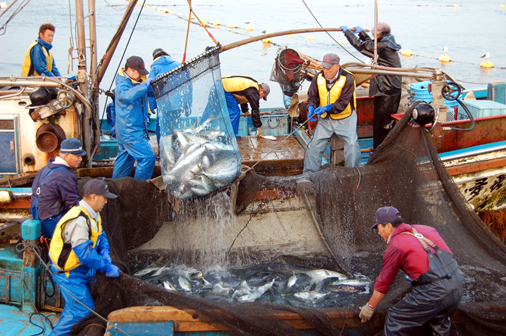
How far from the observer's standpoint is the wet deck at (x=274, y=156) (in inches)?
258

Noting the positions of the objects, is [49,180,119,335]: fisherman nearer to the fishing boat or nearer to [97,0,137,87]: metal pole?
the fishing boat

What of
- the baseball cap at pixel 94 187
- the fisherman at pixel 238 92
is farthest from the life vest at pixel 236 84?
the baseball cap at pixel 94 187

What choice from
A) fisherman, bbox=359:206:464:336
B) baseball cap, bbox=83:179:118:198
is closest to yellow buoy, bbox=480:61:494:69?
fisherman, bbox=359:206:464:336

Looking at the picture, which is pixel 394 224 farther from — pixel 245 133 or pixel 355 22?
pixel 355 22

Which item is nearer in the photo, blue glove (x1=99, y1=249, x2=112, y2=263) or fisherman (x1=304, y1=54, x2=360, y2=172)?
blue glove (x1=99, y1=249, x2=112, y2=263)

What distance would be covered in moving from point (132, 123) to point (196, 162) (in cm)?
171

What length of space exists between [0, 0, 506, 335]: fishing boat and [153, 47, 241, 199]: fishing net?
44 cm

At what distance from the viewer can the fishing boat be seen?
16.6 ft

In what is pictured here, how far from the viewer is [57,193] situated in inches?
181

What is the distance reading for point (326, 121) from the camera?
6.29 m

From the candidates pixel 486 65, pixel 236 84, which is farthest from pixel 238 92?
pixel 486 65

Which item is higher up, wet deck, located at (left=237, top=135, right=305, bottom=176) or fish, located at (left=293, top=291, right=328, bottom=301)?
wet deck, located at (left=237, top=135, right=305, bottom=176)

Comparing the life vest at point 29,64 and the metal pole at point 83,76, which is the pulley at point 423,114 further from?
the life vest at point 29,64

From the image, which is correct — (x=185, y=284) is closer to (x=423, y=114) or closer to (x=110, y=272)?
(x=110, y=272)
